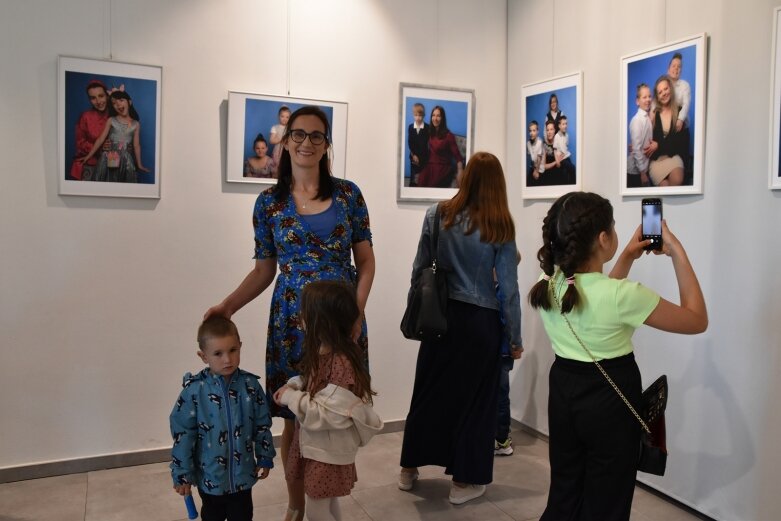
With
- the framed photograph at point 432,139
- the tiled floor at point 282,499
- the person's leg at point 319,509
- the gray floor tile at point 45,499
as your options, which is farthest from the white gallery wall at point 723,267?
the gray floor tile at point 45,499

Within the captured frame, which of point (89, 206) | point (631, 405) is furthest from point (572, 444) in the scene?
point (89, 206)

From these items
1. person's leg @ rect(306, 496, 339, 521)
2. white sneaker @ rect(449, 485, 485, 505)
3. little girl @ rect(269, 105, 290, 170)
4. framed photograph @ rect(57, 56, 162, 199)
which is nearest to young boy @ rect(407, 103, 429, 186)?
little girl @ rect(269, 105, 290, 170)

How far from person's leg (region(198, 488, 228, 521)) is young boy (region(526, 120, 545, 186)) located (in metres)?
3.15

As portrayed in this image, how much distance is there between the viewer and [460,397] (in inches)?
145

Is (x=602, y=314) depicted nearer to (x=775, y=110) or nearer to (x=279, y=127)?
(x=775, y=110)

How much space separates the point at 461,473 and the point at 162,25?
3190 mm

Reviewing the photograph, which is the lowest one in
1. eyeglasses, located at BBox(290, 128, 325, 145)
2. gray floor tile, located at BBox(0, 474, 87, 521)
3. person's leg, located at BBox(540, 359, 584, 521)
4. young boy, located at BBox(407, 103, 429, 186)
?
gray floor tile, located at BBox(0, 474, 87, 521)

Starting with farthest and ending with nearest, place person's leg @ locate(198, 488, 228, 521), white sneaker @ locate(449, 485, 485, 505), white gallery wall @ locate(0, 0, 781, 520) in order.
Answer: white sneaker @ locate(449, 485, 485, 505)
white gallery wall @ locate(0, 0, 781, 520)
person's leg @ locate(198, 488, 228, 521)

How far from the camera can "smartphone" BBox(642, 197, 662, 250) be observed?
8.41ft

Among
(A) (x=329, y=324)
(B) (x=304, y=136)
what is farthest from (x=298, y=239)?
(A) (x=329, y=324)

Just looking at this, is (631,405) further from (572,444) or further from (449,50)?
(449,50)

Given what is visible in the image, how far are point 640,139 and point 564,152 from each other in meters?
0.71

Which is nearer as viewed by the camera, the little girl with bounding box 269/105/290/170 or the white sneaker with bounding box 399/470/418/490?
the white sneaker with bounding box 399/470/418/490

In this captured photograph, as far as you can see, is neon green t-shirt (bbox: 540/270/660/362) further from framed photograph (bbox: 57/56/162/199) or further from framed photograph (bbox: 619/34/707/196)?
framed photograph (bbox: 57/56/162/199)
